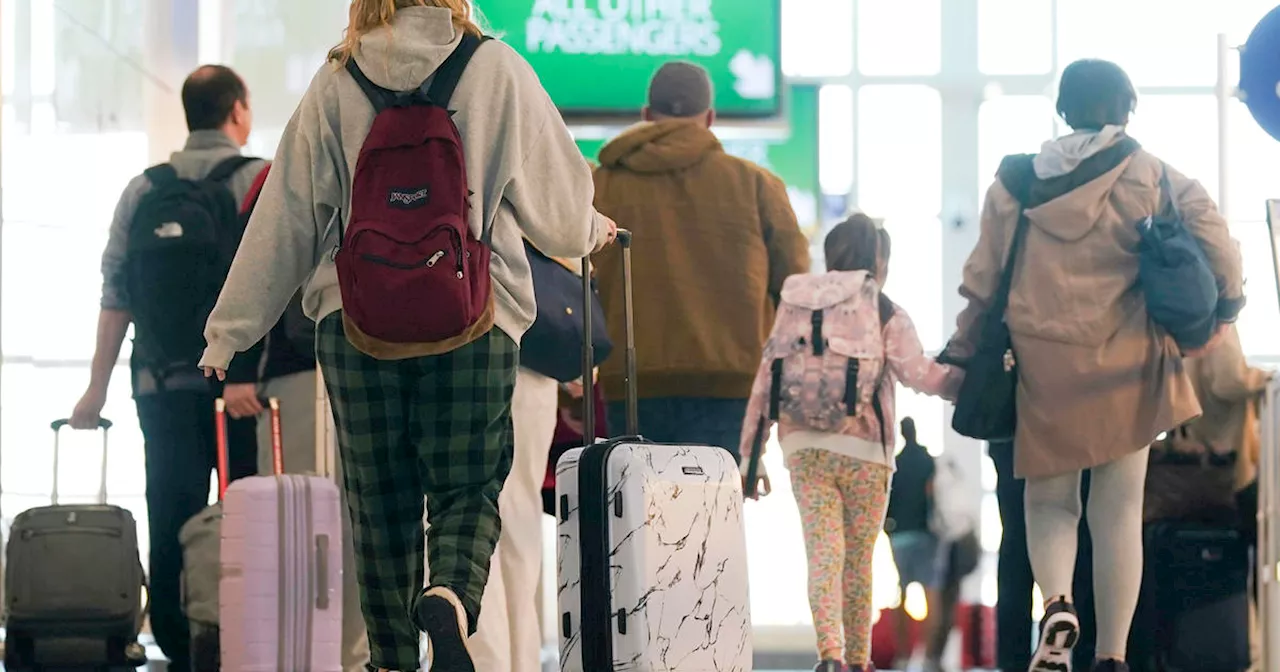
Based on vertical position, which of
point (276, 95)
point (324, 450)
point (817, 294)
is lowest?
point (324, 450)

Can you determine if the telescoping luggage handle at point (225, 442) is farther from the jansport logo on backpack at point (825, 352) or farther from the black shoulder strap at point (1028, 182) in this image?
the black shoulder strap at point (1028, 182)

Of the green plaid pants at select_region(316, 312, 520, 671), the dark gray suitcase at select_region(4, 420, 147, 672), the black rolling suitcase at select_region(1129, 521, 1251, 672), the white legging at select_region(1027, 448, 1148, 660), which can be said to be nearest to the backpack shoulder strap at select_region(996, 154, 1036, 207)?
the white legging at select_region(1027, 448, 1148, 660)

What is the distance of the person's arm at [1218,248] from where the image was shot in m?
5.24

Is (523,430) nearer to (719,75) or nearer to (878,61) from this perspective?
(719,75)

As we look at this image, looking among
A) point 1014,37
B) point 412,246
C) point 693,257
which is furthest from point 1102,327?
point 1014,37

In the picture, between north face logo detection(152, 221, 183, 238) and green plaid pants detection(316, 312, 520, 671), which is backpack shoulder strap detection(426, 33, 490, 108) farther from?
north face logo detection(152, 221, 183, 238)

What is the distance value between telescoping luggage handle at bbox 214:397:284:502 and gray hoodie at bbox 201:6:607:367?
1.64 meters

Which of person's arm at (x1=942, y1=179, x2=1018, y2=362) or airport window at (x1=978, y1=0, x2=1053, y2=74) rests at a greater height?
airport window at (x1=978, y1=0, x2=1053, y2=74)

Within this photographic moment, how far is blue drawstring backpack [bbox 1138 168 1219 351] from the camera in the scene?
5.07 metres

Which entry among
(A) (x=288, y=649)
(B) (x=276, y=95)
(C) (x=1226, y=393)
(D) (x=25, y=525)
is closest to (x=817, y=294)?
(C) (x=1226, y=393)

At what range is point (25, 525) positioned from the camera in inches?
224

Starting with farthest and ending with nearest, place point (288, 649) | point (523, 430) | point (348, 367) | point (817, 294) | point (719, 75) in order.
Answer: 1. point (719, 75)
2. point (817, 294)
3. point (288, 649)
4. point (523, 430)
5. point (348, 367)

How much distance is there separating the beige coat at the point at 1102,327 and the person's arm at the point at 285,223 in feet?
7.52

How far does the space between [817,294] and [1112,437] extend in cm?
91
